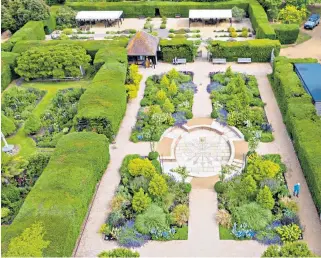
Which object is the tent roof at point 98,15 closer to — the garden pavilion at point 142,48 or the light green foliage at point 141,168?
the garden pavilion at point 142,48

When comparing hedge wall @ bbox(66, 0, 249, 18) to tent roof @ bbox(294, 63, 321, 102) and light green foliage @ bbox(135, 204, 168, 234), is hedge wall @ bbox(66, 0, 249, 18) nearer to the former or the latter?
tent roof @ bbox(294, 63, 321, 102)

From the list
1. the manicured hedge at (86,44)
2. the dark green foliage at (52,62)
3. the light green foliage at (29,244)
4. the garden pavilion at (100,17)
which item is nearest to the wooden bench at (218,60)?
the manicured hedge at (86,44)

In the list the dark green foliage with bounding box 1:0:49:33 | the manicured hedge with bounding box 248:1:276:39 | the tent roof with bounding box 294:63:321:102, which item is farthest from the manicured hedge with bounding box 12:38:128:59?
the tent roof with bounding box 294:63:321:102

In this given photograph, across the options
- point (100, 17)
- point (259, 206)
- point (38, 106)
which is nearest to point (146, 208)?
point (259, 206)

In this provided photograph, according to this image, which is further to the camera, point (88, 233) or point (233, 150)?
point (233, 150)

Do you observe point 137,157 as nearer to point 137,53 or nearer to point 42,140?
point 42,140

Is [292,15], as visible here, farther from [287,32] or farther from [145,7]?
[145,7]

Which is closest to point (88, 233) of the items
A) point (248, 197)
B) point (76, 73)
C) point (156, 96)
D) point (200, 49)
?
point (248, 197)

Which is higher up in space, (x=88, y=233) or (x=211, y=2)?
(x=211, y=2)
